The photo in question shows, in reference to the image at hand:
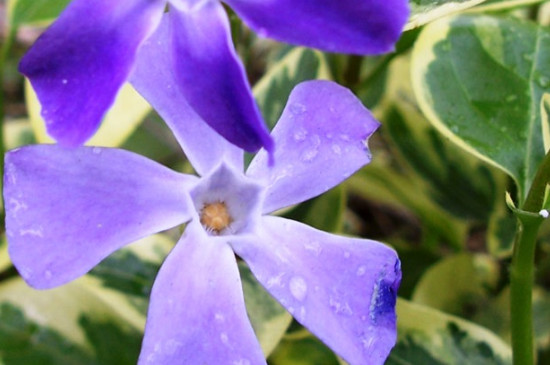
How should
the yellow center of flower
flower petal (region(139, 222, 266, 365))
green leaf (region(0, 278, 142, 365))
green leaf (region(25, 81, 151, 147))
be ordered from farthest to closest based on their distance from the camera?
green leaf (region(25, 81, 151, 147)) < green leaf (region(0, 278, 142, 365)) < the yellow center of flower < flower petal (region(139, 222, 266, 365))

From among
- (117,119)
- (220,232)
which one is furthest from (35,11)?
(220,232)

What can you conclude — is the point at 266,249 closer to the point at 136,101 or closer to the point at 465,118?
the point at 465,118

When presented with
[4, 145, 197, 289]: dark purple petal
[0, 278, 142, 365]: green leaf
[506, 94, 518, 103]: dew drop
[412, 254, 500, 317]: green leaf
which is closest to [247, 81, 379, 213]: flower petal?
[4, 145, 197, 289]: dark purple petal

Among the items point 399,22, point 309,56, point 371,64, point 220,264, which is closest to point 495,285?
point 371,64

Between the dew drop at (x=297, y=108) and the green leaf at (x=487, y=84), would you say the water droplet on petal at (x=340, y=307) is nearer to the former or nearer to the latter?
the dew drop at (x=297, y=108)

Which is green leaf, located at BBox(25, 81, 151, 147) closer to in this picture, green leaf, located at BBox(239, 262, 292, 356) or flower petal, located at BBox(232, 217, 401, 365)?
green leaf, located at BBox(239, 262, 292, 356)

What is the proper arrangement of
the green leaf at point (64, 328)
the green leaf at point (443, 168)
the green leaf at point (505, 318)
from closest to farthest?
1. the green leaf at point (64, 328)
2. the green leaf at point (505, 318)
3. the green leaf at point (443, 168)

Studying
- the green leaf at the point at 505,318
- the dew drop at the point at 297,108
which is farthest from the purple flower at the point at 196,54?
the green leaf at the point at 505,318
